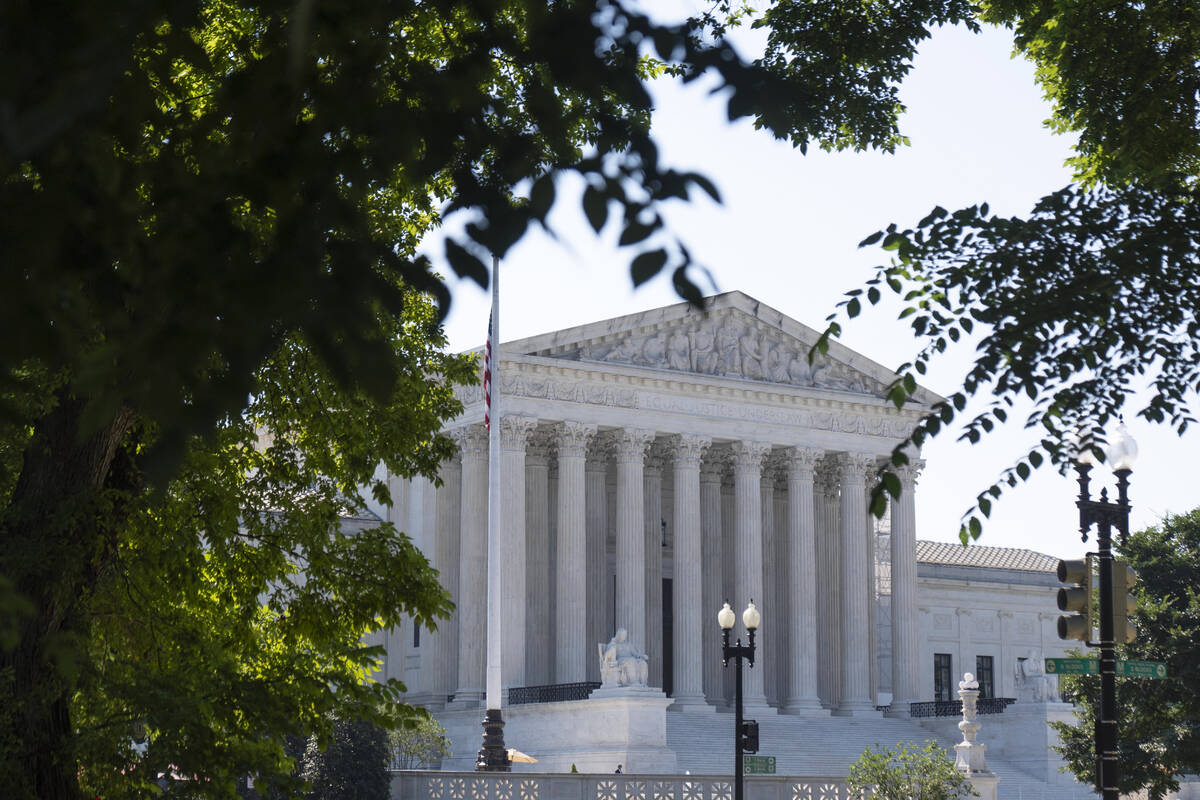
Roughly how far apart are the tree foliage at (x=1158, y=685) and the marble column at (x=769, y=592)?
67.2 feet

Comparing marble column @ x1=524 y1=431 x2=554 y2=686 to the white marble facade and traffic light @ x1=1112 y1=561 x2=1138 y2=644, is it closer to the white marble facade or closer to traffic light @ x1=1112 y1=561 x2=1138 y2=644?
the white marble facade

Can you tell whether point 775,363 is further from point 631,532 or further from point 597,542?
point 597,542

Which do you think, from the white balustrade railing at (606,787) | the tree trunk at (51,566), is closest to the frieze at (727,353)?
the white balustrade railing at (606,787)

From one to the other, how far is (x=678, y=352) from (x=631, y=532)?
6934 millimetres

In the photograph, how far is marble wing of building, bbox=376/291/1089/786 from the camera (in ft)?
181

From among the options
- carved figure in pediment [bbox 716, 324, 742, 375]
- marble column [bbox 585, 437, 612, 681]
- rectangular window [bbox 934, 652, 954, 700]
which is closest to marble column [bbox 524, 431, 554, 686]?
marble column [bbox 585, 437, 612, 681]

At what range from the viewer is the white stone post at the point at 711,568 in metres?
62.4

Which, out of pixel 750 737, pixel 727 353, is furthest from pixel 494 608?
pixel 727 353

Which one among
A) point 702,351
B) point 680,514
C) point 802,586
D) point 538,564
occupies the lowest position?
point 802,586

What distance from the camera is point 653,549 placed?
2410 inches

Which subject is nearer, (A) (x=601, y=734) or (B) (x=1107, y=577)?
(B) (x=1107, y=577)

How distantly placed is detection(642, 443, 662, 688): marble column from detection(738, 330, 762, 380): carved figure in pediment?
4.52m

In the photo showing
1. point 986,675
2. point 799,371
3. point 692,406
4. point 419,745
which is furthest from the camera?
point 986,675

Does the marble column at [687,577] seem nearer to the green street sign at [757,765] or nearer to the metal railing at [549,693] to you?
the metal railing at [549,693]
